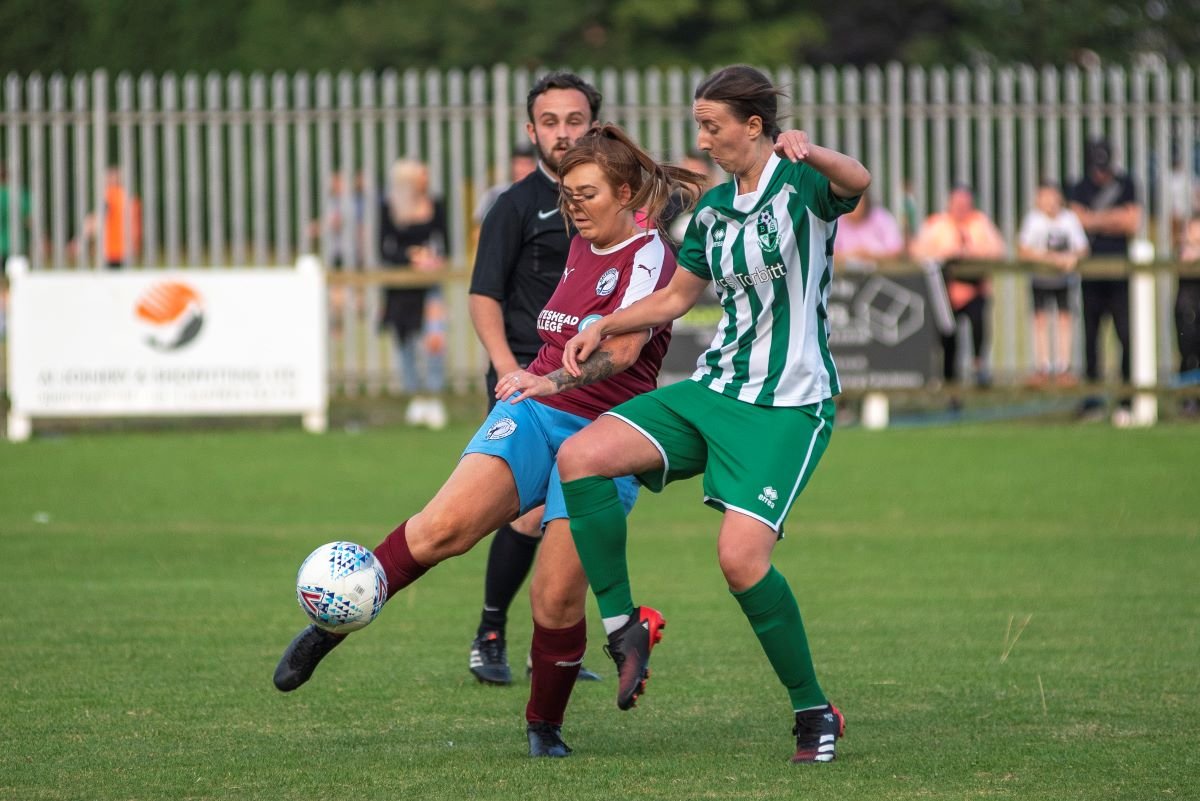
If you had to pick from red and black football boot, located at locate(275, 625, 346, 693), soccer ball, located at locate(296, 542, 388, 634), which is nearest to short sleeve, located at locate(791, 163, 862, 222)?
soccer ball, located at locate(296, 542, 388, 634)

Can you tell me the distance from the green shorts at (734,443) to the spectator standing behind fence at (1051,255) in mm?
11079

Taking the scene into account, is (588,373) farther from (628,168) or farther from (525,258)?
(525,258)

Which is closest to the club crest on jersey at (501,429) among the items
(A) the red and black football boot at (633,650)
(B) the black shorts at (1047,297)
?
(A) the red and black football boot at (633,650)

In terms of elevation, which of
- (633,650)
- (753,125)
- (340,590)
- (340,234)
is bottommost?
(633,650)

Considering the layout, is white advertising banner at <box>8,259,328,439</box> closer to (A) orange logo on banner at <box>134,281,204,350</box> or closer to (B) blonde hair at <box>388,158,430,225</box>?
(A) orange logo on banner at <box>134,281,204,350</box>

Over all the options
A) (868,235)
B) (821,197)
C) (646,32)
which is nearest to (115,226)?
(868,235)

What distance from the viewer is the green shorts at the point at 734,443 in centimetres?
537

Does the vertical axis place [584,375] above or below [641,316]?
below

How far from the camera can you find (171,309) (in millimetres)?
15039

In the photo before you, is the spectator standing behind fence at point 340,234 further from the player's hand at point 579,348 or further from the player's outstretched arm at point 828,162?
the player's outstretched arm at point 828,162

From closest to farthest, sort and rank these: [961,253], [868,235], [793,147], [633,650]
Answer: [793,147]
[633,650]
[868,235]
[961,253]

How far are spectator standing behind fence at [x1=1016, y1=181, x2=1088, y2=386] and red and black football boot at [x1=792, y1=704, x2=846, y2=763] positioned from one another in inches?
438

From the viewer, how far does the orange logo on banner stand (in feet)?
49.3

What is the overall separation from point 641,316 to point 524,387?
0.41 m
